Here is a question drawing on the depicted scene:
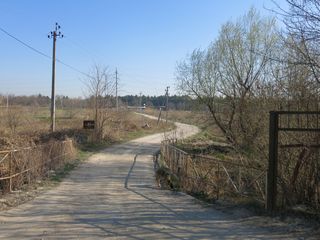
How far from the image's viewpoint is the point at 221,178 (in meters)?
14.2

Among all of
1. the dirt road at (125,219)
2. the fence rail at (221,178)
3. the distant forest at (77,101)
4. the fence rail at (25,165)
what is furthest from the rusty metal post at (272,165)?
the distant forest at (77,101)

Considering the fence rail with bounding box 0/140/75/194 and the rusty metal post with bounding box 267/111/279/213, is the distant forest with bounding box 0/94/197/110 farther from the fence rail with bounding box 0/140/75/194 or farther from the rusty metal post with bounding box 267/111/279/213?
the rusty metal post with bounding box 267/111/279/213

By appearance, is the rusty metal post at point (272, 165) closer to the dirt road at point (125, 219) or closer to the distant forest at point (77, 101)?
the dirt road at point (125, 219)

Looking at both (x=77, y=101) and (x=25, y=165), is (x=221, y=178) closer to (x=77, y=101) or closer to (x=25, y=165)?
(x=25, y=165)

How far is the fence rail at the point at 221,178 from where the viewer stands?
1187 centimetres

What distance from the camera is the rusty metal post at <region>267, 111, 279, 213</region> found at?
9961 millimetres

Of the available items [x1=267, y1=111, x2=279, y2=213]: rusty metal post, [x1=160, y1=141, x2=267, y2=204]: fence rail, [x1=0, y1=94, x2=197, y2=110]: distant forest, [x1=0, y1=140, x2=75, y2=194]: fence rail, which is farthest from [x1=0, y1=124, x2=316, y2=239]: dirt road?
[x1=0, y1=94, x2=197, y2=110]: distant forest

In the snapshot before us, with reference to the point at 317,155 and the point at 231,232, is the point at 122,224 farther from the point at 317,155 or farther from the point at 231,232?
the point at 317,155

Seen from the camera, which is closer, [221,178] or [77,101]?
[221,178]

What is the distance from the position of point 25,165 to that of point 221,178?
6.98 metres

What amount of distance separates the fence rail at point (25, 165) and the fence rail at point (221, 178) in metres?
5.54

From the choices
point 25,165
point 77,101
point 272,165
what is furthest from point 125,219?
point 77,101

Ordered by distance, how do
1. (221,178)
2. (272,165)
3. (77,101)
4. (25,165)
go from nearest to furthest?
(272,165) < (221,178) < (25,165) < (77,101)

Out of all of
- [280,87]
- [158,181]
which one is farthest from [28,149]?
[280,87]
